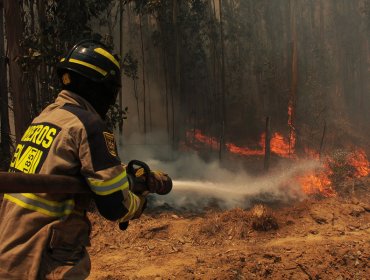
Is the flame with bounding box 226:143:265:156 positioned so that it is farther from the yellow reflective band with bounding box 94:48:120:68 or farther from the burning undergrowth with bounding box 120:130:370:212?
the yellow reflective band with bounding box 94:48:120:68

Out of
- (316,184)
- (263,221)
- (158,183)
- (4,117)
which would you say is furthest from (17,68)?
(316,184)

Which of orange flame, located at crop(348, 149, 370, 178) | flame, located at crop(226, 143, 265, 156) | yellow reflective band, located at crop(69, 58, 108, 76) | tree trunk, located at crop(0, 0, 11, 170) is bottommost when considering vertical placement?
flame, located at crop(226, 143, 265, 156)

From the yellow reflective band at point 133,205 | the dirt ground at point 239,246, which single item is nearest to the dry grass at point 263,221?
the dirt ground at point 239,246

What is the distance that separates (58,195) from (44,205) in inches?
2.9

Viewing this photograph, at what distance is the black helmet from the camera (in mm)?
1867

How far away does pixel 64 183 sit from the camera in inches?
63.3

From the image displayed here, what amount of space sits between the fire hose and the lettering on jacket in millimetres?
177

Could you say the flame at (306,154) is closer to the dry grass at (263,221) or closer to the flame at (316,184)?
the flame at (316,184)

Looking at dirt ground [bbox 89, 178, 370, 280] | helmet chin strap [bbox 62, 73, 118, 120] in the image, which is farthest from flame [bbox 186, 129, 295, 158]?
helmet chin strap [bbox 62, 73, 118, 120]

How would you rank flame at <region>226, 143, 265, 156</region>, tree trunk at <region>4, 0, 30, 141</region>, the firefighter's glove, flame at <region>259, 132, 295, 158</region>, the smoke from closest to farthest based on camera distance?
1. the firefighter's glove
2. tree trunk at <region>4, 0, 30, 141</region>
3. the smoke
4. flame at <region>259, 132, 295, 158</region>
5. flame at <region>226, 143, 265, 156</region>

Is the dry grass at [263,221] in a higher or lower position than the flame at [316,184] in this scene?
higher

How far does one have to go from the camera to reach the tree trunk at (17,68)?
6.96 m

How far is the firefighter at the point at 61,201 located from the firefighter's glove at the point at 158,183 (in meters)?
0.23

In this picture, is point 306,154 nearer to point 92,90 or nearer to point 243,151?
point 243,151
